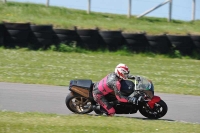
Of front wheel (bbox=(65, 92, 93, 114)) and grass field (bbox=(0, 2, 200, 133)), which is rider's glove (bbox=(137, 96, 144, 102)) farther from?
front wheel (bbox=(65, 92, 93, 114))

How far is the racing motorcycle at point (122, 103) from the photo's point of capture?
10.1 metres

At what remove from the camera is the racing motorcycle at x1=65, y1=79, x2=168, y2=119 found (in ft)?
33.1

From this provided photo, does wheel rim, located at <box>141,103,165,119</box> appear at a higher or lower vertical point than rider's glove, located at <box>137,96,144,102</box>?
lower

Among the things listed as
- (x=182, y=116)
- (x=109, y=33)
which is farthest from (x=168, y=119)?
(x=109, y=33)

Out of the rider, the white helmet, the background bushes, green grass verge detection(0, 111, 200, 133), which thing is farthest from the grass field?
the white helmet

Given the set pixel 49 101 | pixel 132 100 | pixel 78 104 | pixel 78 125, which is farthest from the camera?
pixel 49 101

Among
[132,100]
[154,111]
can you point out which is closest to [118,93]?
[132,100]

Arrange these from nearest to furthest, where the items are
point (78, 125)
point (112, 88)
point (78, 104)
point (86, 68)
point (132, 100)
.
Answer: point (78, 125) < point (132, 100) < point (112, 88) < point (78, 104) < point (86, 68)

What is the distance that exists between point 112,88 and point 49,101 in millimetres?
2225

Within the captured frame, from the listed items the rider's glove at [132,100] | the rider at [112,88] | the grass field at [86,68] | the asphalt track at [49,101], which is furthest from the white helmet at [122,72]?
the asphalt track at [49,101]

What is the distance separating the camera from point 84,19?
25.2 metres

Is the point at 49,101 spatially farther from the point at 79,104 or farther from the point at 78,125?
the point at 78,125

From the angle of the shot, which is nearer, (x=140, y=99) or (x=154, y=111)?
(x=140, y=99)

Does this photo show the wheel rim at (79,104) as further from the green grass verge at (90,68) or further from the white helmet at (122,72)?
the green grass verge at (90,68)
